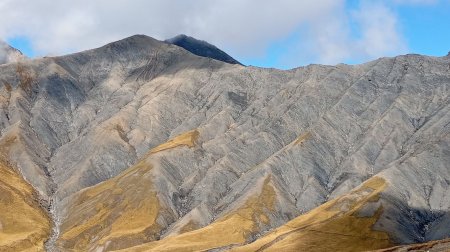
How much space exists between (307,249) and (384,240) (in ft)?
89.8

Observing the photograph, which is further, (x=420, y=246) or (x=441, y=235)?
(x=441, y=235)

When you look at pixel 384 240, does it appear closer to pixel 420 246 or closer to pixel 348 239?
pixel 348 239

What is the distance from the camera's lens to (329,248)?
190 metres

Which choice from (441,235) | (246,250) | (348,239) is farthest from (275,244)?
(441,235)

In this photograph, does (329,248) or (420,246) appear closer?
(420,246)

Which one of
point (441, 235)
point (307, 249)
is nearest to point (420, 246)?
point (307, 249)

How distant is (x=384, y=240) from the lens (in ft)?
643

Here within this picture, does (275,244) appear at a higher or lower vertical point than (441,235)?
higher

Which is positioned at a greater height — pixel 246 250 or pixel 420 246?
pixel 246 250

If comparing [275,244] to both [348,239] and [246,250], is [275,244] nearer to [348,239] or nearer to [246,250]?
[246,250]

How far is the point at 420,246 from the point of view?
136625 millimetres

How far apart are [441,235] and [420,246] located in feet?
227

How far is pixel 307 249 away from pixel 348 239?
17498mm

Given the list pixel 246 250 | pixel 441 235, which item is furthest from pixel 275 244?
pixel 441 235
